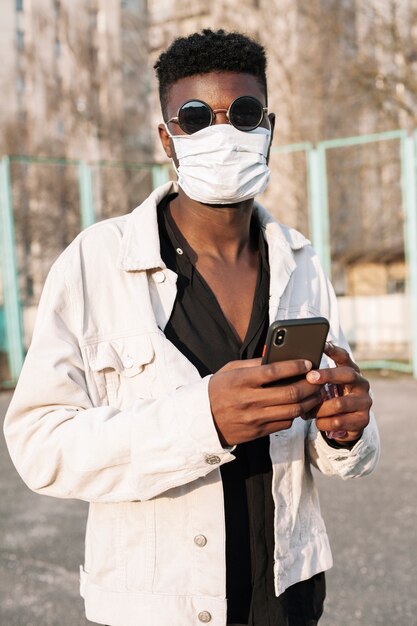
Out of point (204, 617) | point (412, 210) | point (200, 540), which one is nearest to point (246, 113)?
point (200, 540)

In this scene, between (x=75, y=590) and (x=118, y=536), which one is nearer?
(x=118, y=536)

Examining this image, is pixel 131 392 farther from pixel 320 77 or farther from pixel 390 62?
pixel 320 77

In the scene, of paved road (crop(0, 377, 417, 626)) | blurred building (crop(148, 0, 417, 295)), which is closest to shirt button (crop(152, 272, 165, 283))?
paved road (crop(0, 377, 417, 626))

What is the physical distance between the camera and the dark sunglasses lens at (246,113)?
201cm

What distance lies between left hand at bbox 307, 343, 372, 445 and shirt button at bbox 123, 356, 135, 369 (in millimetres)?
421

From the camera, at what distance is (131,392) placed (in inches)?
72.0

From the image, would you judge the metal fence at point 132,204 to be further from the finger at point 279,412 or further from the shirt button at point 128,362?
the finger at point 279,412

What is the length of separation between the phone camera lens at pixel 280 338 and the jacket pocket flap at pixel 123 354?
1.11ft

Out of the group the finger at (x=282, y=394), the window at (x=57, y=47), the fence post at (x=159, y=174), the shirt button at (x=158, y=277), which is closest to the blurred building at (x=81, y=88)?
the window at (x=57, y=47)

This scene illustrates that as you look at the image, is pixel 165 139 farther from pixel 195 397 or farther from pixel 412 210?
pixel 412 210

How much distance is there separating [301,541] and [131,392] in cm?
53

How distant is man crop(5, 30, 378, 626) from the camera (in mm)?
1604

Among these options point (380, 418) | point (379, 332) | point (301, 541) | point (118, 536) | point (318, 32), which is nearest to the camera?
point (118, 536)

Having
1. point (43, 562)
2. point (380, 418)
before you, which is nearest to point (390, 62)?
point (380, 418)
